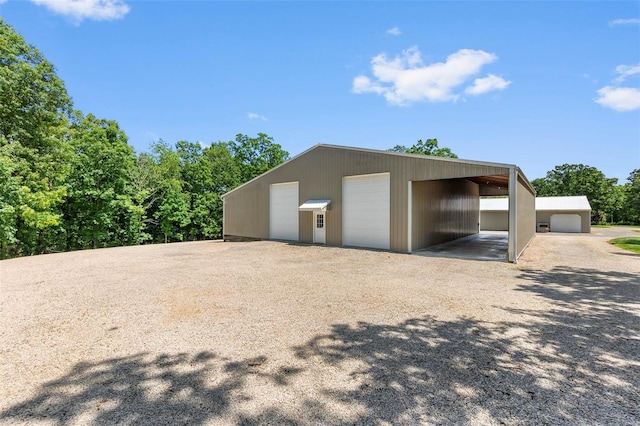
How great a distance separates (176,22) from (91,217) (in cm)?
1565

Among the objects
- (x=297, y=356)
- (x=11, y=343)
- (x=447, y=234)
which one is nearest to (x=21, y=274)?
(x=11, y=343)

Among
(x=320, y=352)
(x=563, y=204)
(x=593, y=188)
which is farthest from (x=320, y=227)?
(x=593, y=188)

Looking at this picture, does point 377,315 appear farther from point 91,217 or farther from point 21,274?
point 91,217

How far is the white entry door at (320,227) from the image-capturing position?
14.2m

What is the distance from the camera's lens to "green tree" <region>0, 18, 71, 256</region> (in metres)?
14.2

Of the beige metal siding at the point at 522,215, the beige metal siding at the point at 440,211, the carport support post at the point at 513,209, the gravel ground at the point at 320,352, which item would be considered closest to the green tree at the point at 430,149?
the beige metal siding at the point at 440,211

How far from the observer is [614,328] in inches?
155

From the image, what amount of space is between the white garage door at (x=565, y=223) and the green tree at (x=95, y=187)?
3436cm

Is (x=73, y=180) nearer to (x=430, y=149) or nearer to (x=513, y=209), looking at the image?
(x=513, y=209)

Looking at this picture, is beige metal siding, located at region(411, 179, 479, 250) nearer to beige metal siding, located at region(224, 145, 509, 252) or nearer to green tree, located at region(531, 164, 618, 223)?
beige metal siding, located at region(224, 145, 509, 252)

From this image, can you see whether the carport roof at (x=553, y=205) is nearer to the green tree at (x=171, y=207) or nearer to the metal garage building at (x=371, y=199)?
the metal garage building at (x=371, y=199)

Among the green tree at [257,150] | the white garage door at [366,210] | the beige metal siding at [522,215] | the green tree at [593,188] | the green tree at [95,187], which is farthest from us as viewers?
the green tree at [593,188]

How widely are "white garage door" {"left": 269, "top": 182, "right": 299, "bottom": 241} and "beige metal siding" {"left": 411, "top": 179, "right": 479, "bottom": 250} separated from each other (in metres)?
6.34

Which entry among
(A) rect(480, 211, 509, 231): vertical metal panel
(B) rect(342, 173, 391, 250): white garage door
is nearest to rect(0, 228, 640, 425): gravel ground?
(B) rect(342, 173, 391, 250): white garage door
